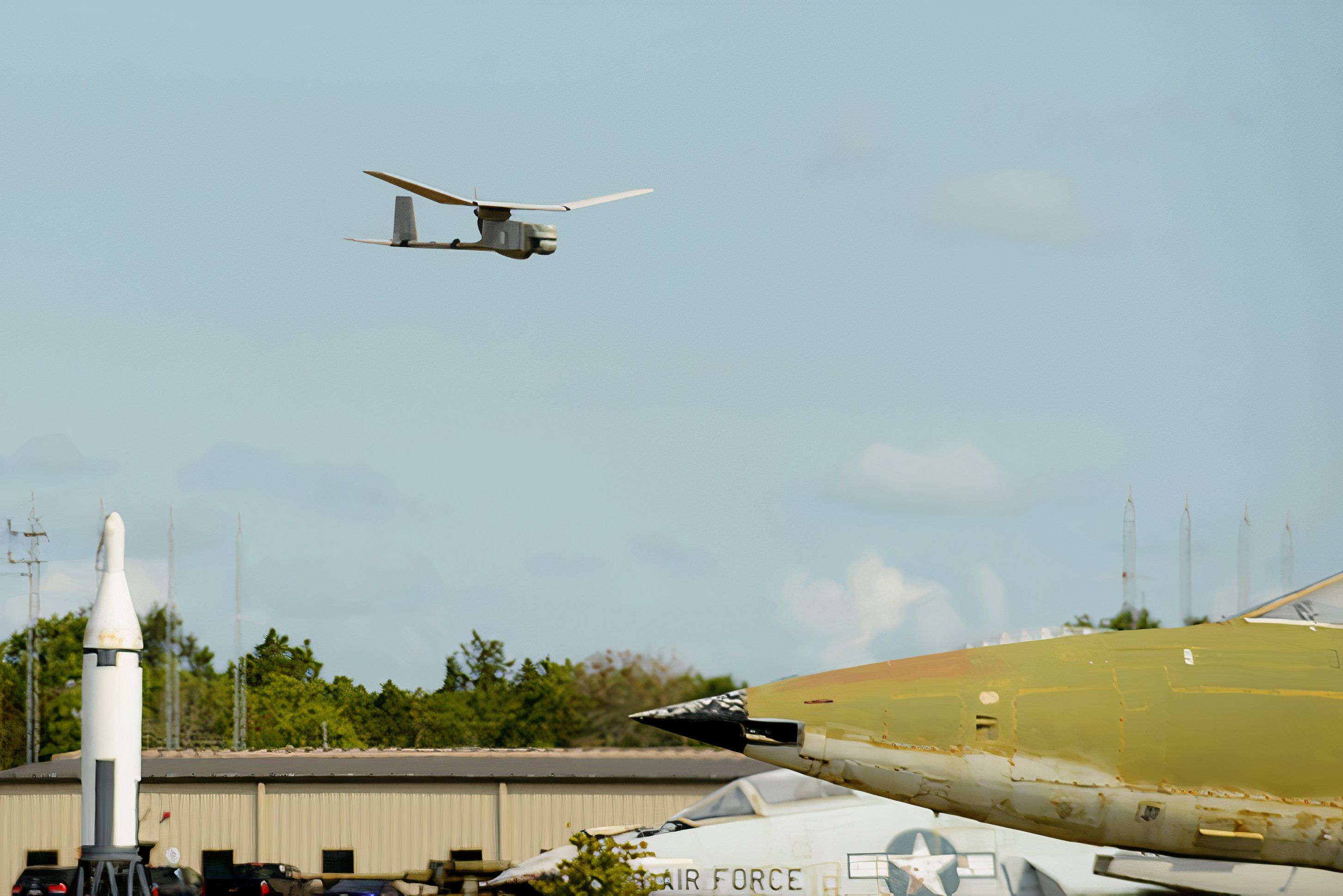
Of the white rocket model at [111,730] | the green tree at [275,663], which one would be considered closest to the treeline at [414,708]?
the green tree at [275,663]

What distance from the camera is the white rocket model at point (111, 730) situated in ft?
85.9

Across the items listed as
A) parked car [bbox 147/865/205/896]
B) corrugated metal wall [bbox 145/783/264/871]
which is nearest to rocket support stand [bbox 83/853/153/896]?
parked car [bbox 147/865/205/896]

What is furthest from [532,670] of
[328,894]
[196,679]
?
[328,894]

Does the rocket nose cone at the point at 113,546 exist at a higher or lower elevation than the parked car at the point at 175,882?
higher

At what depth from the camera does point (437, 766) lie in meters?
40.7

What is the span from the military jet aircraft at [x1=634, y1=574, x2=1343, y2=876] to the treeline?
36601 millimetres

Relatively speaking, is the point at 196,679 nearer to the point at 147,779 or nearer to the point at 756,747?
the point at 147,779

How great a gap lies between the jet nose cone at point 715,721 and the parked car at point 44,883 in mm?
29525

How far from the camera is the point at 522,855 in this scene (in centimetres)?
3844

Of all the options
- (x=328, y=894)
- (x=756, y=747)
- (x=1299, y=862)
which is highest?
(x=756, y=747)

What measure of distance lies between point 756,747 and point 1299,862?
3042 mm

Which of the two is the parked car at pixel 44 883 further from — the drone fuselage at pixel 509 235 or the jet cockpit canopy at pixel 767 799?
the jet cockpit canopy at pixel 767 799

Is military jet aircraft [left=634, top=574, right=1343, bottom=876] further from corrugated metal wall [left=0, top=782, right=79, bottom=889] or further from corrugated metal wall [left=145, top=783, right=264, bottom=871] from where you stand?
corrugated metal wall [left=0, top=782, right=79, bottom=889]

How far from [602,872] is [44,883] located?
21185 mm
